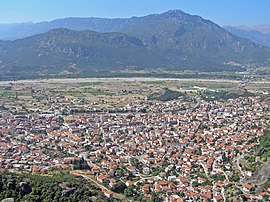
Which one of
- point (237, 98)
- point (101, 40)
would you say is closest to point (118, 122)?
point (237, 98)

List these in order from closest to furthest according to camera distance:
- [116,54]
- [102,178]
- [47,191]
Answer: [47,191] < [102,178] < [116,54]

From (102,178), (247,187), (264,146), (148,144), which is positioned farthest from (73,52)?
(247,187)

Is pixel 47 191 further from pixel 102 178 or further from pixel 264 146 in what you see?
pixel 264 146

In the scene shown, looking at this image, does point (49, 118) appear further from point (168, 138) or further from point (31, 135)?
point (168, 138)

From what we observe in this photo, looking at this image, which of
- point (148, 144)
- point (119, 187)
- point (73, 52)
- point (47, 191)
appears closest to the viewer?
point (47, 191)

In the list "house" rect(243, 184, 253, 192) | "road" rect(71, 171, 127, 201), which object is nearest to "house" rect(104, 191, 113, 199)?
"road" rect(71, 171, 127, 201)

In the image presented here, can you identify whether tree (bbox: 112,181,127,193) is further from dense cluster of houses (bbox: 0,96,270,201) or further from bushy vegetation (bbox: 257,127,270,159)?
bushy vegetation (bbox: 257,127,270,159)

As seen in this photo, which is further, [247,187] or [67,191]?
[247,187]

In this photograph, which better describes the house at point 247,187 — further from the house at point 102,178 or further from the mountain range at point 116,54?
the mountain range at point 116,54

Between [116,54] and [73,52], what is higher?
[73,52]

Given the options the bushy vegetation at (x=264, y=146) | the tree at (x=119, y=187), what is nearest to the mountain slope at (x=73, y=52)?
the bushy vegetation at (x=264, y=146)
